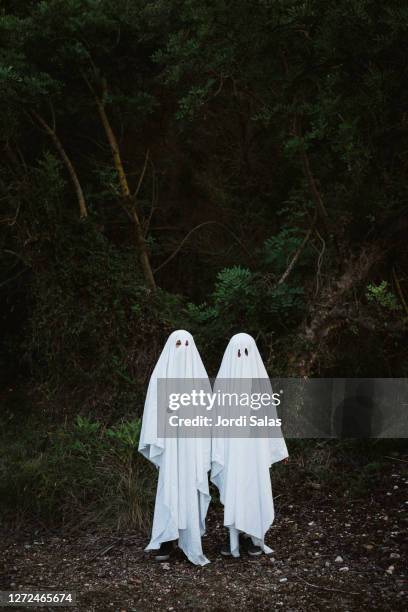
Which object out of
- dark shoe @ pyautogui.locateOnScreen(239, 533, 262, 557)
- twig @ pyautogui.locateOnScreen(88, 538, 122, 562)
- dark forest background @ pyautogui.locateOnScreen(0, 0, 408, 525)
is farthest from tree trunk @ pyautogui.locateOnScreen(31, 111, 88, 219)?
dark shoe @ pyautogui.locateOnScreen(239, 533, 262, 557)

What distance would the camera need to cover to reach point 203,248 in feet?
35.8

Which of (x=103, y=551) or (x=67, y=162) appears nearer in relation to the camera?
(x=103, y=551)

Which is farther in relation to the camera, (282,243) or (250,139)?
(250,139)

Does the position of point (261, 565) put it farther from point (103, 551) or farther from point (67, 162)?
point (67, 162)

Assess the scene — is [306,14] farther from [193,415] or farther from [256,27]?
[193,415]

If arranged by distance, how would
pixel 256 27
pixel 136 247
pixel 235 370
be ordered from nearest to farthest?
pixel 235 370 → pixel 256 27 → pixel 136 247

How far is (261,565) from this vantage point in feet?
17.7

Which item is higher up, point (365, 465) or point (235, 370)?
point (235, 370)

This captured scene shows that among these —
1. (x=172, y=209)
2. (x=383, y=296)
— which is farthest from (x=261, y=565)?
(x=172, y=209)

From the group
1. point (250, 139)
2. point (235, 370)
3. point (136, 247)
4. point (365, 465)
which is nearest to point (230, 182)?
point (250, 139)

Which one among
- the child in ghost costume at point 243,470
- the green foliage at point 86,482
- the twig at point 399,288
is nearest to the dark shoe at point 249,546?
the child in ghost costume at point 243,470

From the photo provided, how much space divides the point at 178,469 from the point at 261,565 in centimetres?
97

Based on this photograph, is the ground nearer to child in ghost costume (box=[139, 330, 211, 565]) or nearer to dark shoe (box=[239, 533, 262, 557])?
dark shoe (box=[239, 533, 262, 557])

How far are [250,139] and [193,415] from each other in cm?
648
